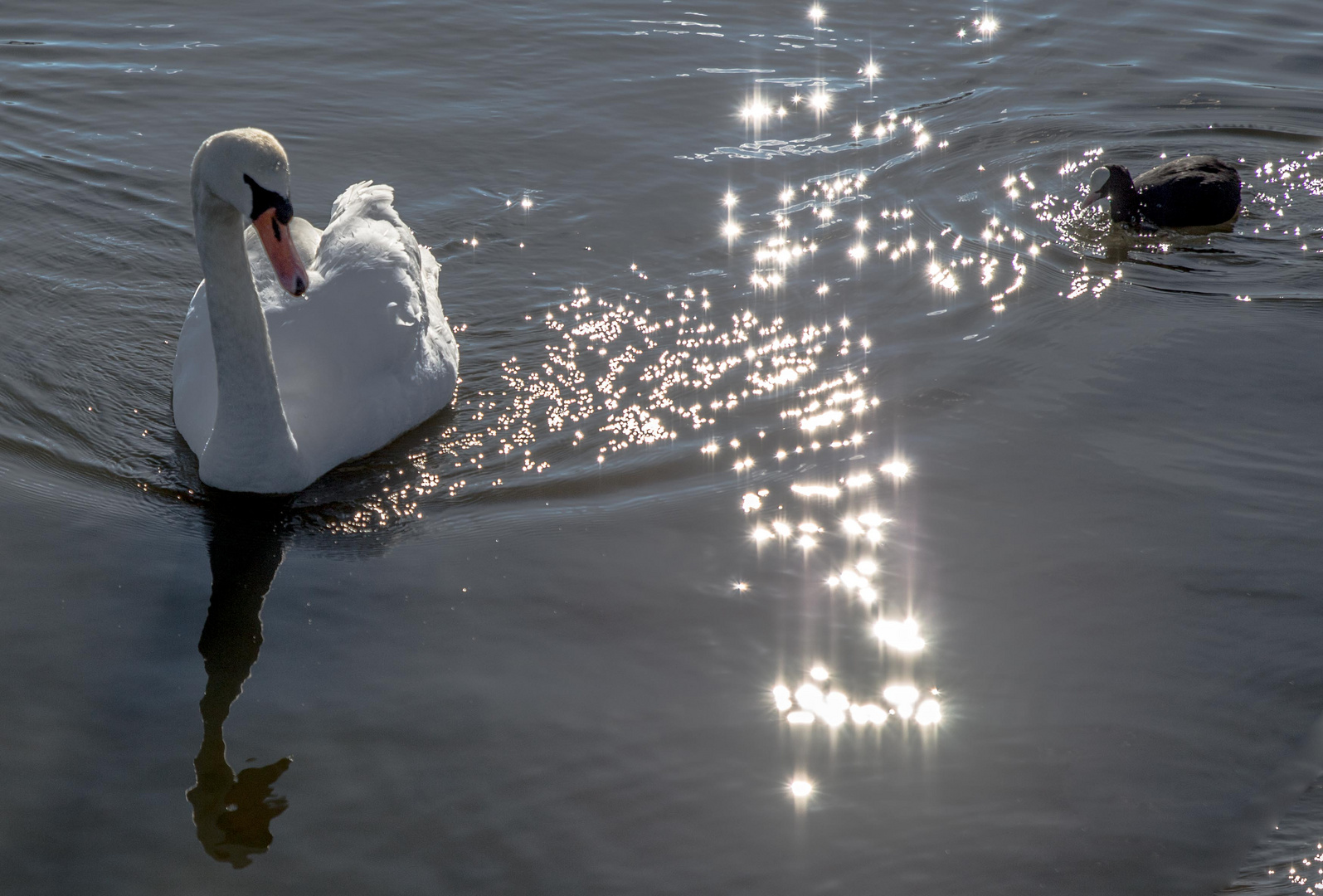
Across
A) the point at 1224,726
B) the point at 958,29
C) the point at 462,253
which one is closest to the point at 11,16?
the point at 462,253

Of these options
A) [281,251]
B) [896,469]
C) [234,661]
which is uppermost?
[281,251]

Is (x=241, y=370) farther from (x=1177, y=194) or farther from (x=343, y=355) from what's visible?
(x=1177, y=194)

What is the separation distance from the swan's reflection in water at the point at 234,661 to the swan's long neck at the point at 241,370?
20 cm

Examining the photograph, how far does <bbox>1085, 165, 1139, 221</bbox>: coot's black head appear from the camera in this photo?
9.77 meters

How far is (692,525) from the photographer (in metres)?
6.40

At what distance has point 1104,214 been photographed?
33.3 ft

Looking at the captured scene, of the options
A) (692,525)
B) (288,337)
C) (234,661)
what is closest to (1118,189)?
(692,525)

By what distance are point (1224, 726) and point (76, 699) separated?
4234 mm

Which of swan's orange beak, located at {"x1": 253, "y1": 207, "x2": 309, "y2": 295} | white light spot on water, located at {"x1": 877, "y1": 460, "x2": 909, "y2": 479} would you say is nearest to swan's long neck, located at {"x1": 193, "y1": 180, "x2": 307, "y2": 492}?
swan's orange beak, located at {"x1": 253, "y1": 207, "x2": 309, "y2": 295}

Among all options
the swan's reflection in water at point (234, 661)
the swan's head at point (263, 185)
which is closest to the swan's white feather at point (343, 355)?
the swan's reflection in water at point (234, 661)

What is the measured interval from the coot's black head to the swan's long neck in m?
6.13

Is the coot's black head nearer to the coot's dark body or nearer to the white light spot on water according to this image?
the coot's dark body

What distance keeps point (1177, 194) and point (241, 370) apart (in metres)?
6.46

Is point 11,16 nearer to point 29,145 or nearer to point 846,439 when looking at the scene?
point 29,145
